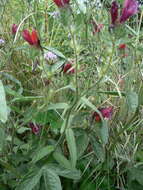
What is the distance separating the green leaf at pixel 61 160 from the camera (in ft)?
3.30

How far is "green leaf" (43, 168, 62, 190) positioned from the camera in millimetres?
943

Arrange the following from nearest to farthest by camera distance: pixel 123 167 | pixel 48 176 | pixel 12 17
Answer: pixel 48 176 < pixel 123 167 < pixel 12 17

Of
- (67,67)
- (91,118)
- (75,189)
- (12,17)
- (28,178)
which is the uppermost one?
(12,17)

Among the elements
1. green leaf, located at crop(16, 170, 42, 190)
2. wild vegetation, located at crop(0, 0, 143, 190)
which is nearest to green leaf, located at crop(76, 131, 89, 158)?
wild vegetation, located at crop(0, 0, 143, 190)

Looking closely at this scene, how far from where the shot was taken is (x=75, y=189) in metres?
1.16

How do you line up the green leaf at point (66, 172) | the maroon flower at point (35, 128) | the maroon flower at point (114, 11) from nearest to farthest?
1. the maroon flower at point (114, 11)
2. the green leaf at point (66, 172)
3. the maroon flower at point (35, 128)

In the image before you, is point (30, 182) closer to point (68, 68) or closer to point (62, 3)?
point (68, 68)

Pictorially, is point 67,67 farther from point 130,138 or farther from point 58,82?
point 130,138

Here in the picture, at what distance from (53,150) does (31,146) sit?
0.38ft

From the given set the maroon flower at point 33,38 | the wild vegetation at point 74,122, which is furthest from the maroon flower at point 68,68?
the maroon flower at point 33,38

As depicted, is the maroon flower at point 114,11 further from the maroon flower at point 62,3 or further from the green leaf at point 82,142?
the green leaf at point 82,142

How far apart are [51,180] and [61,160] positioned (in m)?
0.08

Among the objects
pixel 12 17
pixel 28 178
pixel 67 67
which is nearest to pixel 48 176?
pixel 28 178

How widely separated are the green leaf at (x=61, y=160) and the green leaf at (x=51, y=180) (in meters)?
0.05
